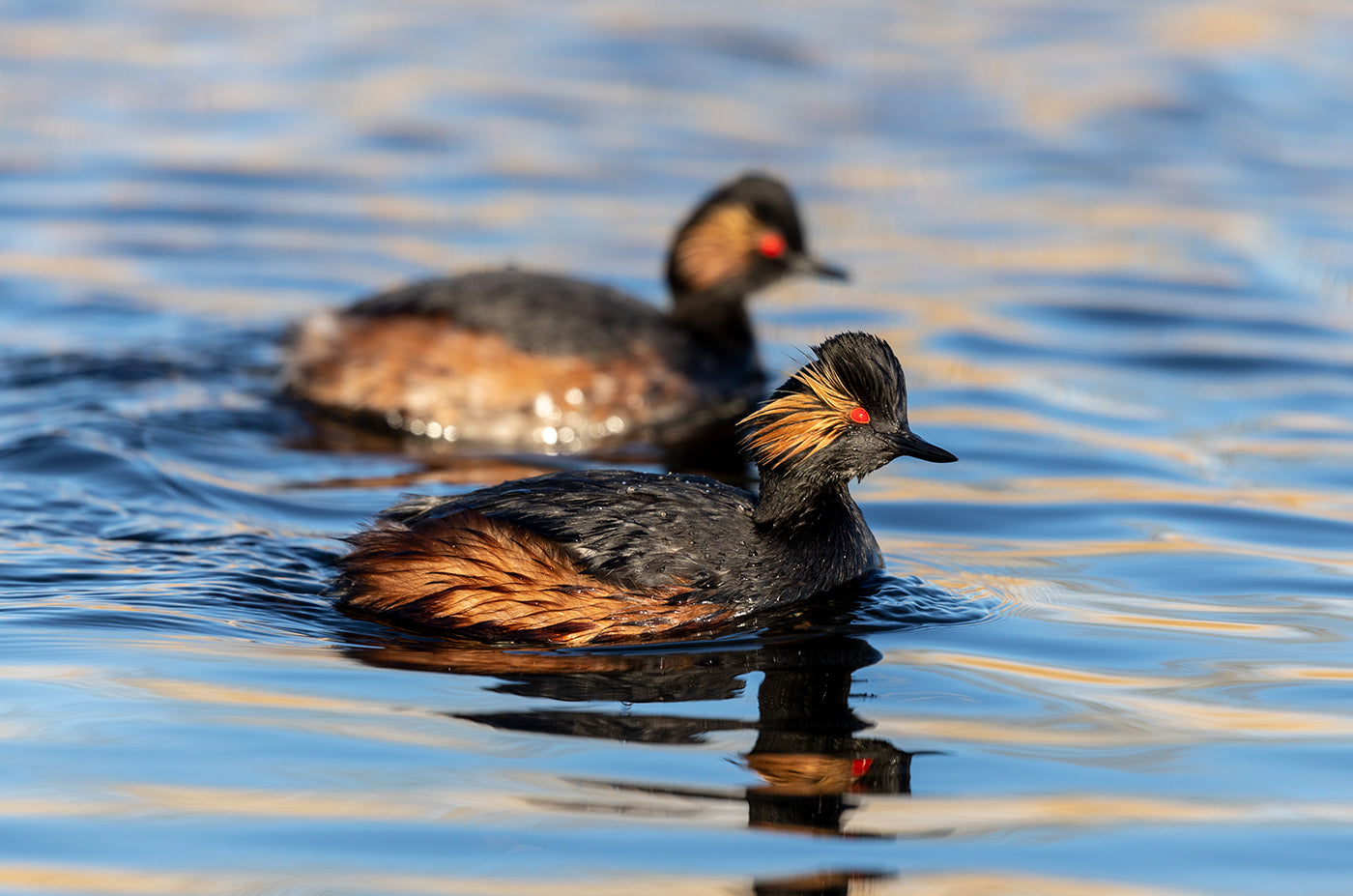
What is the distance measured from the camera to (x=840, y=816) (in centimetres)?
562

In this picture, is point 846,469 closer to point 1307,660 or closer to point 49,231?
point 1307,660

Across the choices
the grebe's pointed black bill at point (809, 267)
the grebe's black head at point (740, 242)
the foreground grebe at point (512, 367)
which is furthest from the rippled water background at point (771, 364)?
the grebe's black head at point (740, 242)

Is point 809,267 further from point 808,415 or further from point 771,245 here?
point 808,415

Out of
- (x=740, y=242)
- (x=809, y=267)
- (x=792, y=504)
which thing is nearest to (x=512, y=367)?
(x=740, y=242)

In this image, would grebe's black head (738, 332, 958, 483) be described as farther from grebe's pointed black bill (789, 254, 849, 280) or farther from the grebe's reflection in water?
grebe's pointed black bill (789, 254, 849, 280)

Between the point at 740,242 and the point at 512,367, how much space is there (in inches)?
80.3

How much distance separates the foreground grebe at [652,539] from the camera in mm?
7219

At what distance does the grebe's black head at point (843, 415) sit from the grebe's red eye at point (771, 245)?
16.5 feet

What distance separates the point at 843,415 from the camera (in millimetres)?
7598

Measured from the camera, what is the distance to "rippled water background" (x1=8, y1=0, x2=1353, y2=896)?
5574 mm

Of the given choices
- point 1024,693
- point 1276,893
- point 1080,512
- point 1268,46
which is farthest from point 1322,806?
point 1268,46

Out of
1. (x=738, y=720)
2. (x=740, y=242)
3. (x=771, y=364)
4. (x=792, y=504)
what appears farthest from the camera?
(x=771, y=364)

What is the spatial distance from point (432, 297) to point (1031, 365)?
14.4 feet

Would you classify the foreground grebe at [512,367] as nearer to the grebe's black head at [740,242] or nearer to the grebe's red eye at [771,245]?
the grebe's black head at [740,242]
